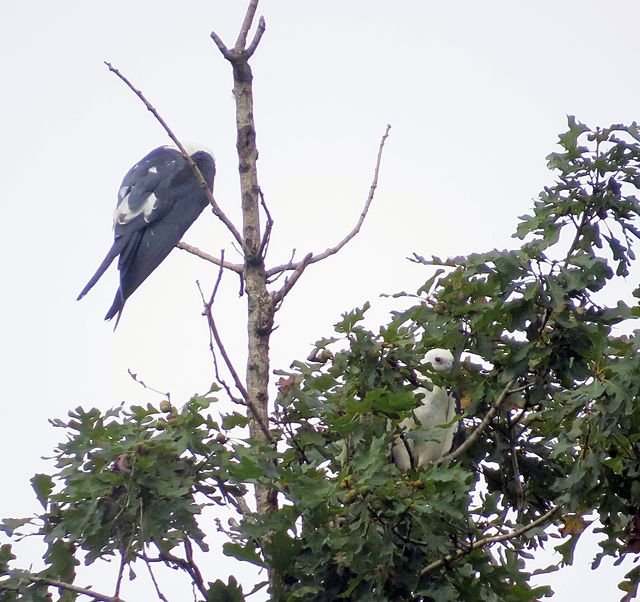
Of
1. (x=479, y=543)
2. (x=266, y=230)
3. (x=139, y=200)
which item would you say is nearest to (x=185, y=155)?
(x=266, y=230)

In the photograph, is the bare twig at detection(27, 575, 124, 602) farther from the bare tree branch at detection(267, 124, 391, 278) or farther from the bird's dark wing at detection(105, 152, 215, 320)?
the bird's dark wing at detection(105, 152, 215, 320)

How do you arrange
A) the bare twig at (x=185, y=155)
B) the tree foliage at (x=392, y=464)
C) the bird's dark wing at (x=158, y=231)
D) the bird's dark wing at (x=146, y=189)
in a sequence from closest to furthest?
1. the tree foliage at (x=392, y=464)
2. the bare twig at (x=185, y=155)
3. the bird's dark wing at (x=158, y=231)
4. the bird's dark wing at (x=146, y=189)

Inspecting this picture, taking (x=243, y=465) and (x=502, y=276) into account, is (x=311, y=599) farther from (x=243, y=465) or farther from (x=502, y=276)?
(x=502, y=276)

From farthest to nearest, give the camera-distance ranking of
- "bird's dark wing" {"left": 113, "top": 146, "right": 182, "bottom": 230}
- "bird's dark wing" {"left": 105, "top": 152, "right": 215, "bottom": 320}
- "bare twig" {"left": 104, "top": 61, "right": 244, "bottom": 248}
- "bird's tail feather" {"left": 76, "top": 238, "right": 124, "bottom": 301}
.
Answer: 1. "bird's dark wing" {"left": 113, "top": 146, "right": 182, "bottom": 230}
2. "bird's dark wing" {"left": 105, "top": 152, "right": 215, "bottom": 320}
3. "bird's tail feather" {"left": 76, "top": 238, "right": 124, "bottom": 301}
4. "bare twig" {"left": 104, "top": 61, "right": 244, "bottom": 248}

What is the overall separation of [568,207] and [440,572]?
4.49 ft

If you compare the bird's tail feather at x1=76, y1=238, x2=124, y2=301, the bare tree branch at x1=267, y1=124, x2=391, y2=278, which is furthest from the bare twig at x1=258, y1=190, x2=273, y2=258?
the bird's tail feather at x1=76, y1=238, x2=124, y2=301

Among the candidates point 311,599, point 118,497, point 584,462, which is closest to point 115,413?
point 118,497

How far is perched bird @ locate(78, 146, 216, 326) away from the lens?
21.9ft

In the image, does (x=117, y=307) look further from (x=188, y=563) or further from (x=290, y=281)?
(x=188, y=563)

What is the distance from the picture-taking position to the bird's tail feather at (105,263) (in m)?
6.32

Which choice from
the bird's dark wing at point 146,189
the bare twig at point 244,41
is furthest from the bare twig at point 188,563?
the bird's dark wing at point 146,189

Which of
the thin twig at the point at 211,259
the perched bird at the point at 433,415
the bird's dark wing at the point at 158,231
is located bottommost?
the perched bird at the point at 433,415

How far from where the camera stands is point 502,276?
348 cm

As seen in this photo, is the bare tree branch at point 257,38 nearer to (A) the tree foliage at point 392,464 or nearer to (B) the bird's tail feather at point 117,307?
(A) the tree foliage at point 392,464
